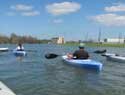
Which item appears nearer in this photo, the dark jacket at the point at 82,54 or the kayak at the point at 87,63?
the kayak at the point at 87,63

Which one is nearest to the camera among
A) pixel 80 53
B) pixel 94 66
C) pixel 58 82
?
pixel 58 82

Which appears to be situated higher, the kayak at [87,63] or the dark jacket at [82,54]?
the dark jacket at [82,54]

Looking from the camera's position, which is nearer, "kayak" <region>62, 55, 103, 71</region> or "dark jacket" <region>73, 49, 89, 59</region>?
"kayak" <region>62, 55, 103, 71</region>

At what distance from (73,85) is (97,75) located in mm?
5993

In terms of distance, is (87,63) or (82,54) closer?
(87,63)

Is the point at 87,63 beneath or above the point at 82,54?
beneath

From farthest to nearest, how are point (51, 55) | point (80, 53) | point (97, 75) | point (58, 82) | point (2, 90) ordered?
point (51, 55)
point (80, 53)
point (97, 75)
point (58, 82)
point (2, 90)

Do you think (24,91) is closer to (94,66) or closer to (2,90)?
(2,90)

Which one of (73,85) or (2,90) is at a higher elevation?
(2,90)

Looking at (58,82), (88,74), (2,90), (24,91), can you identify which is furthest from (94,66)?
(2,90)

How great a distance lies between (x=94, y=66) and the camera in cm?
2847

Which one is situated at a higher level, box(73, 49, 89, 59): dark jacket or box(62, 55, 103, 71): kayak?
box(73, 49, 89, 59): dark jacket

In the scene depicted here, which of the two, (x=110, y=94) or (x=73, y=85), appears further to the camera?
(x=73, y=85)

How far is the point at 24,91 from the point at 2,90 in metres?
6.27
